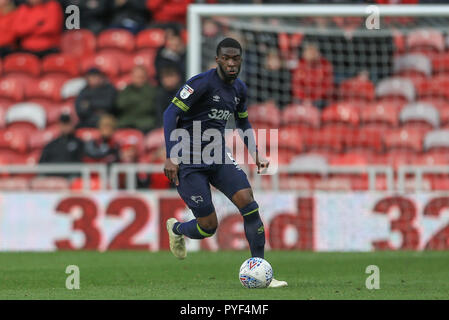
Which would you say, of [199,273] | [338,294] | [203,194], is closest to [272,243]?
[199,273]

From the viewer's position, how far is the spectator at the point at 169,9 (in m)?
17.5

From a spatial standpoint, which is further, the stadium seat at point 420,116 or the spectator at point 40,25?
the spectator at point 40,25

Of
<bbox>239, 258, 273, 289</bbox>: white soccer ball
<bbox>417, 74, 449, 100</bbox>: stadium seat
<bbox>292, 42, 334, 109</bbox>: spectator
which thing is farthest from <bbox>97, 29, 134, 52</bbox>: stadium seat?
<bbox>239, 258, 273, 289</bbox>: white soccer ball

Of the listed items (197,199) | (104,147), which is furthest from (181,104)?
(104,147)

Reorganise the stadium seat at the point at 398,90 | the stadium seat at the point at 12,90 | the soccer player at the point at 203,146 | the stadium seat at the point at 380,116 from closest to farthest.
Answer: the soccer player at the point at 203,146
the stadium seat at the point at 380,116
the stadium seat at the point at 398,90
the stadium seat at the point at 12,90

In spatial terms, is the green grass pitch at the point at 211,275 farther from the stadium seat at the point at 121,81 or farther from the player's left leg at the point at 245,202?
the stadium seat at the point at 121,81

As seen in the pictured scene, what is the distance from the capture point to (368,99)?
51.8 ft

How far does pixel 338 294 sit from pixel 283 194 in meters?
6.21

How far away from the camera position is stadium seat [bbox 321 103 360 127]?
50.6 feet

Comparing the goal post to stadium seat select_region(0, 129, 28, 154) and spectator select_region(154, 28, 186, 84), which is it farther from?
stadium seat select_region(0, 129, 28, 154)

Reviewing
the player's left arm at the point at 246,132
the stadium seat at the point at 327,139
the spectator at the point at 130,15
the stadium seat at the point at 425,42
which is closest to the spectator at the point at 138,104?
the spectator at the point at 130,15

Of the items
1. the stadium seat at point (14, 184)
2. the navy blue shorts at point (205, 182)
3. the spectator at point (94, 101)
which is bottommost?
the stadium seat at point (14, 184)

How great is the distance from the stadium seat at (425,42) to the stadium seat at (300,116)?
1.98 metres

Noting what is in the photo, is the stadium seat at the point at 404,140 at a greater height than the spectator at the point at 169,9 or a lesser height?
Result: lesser
